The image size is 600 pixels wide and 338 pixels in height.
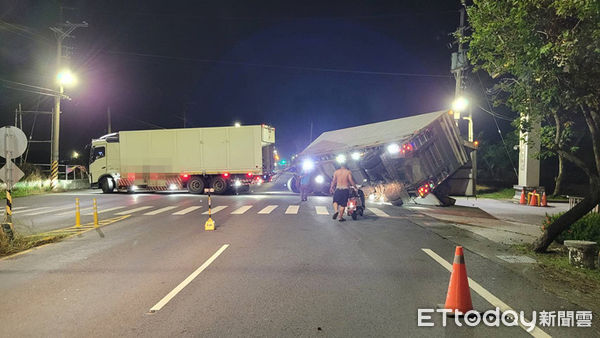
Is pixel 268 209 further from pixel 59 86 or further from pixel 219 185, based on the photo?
pixel 59 86

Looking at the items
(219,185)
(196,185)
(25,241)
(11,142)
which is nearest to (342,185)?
(25,241)

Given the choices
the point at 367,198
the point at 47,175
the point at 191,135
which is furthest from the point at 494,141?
the point at 47,175

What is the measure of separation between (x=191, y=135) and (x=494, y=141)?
78.0 ft

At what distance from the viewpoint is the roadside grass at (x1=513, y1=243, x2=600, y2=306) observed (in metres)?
5.59

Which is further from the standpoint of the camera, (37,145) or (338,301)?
(37,145)

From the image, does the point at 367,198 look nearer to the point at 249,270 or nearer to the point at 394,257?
the point at 394,257

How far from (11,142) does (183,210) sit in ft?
23.7

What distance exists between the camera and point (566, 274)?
6477 mm

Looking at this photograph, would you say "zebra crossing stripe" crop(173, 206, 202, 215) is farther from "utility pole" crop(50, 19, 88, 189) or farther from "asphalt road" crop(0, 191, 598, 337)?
"utility pole" crop(50, 19, 88, 189)

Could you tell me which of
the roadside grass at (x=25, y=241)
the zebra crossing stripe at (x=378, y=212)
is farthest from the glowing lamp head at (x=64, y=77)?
the zebra crossing stripe at (x=378, y=212)

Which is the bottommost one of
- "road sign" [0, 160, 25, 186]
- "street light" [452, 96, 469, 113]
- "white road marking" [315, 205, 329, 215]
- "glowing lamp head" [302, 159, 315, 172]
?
"white road marking" [315, 205, 329, 215]

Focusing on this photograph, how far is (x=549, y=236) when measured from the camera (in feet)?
25.7

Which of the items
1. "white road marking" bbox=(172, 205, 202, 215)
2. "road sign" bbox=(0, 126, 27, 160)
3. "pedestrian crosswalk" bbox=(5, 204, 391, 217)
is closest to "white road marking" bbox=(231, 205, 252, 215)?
"pedestrian crosswalk" bbox=(5, 204, 391, 217)

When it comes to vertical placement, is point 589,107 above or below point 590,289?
above
